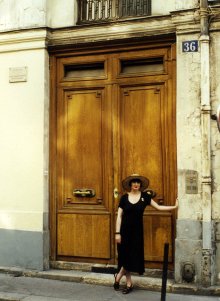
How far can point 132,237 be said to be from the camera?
748 centimetres

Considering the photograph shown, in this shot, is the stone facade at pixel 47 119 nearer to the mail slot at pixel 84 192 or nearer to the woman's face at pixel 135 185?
the mail slot at pixel 84 192

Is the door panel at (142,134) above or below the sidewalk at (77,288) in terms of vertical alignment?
above

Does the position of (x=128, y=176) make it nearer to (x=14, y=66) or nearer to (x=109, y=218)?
(x=109, y=218)

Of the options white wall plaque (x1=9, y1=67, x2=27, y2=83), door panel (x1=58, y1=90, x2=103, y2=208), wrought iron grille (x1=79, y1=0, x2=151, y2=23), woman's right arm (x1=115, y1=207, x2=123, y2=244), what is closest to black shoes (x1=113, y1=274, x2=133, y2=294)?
woman's right arm (x1=115, y1=207, x2=123, y2=244)

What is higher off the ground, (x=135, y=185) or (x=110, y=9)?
(x=110, y=9)

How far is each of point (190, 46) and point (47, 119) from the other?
274 cm

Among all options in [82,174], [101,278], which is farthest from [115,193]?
[101,278]

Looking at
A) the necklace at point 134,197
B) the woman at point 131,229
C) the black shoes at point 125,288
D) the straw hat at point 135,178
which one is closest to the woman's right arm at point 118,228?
the woman at point 131,229

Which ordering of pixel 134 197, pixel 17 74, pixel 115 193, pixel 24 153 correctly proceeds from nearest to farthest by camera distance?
pixel 134 197
pixel 115 193
pixel 24 153
pixel 17 74

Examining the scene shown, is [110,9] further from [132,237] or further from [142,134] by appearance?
[132,237]

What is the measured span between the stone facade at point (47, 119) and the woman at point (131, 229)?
58 cm

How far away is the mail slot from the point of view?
857 centimetres

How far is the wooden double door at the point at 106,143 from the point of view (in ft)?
26.7

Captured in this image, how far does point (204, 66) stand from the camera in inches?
301
